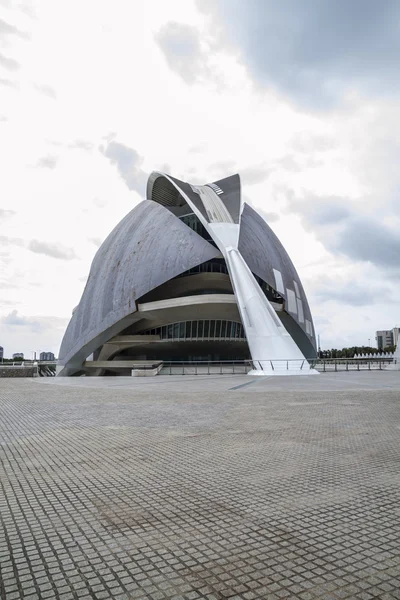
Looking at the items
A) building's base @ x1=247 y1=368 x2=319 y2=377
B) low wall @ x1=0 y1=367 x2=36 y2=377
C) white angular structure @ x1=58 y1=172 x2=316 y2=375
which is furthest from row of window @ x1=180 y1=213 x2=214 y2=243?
low wall @ x1=0 y1=367 x2=36 y2=377

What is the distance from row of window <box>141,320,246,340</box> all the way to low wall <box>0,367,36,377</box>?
1019 centimetres

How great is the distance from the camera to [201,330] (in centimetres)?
3347

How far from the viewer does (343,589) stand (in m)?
2.50

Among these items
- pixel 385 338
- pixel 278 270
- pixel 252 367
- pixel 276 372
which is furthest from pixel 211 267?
pixel 385 338

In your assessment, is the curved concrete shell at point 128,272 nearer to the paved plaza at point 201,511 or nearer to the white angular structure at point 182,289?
the white angular structure at point 182,289

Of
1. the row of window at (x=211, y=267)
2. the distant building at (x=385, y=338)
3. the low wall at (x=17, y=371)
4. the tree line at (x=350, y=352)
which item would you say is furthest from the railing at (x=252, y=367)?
the distant building at (x=385, y=338)

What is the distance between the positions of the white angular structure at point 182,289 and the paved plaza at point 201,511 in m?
19.9

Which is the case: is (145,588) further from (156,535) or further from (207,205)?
(207,205)

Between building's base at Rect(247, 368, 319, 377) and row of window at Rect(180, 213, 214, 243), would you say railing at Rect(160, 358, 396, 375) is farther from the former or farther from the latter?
row of window at Rect(180, 213, 214, 243)

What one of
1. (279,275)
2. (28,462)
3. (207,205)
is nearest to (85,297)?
(207,205)

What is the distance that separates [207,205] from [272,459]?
3099 cm

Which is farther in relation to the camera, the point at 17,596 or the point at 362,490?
the point at 362,490

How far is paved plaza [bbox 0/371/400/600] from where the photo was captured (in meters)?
2.60

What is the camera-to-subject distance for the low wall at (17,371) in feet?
86.1
